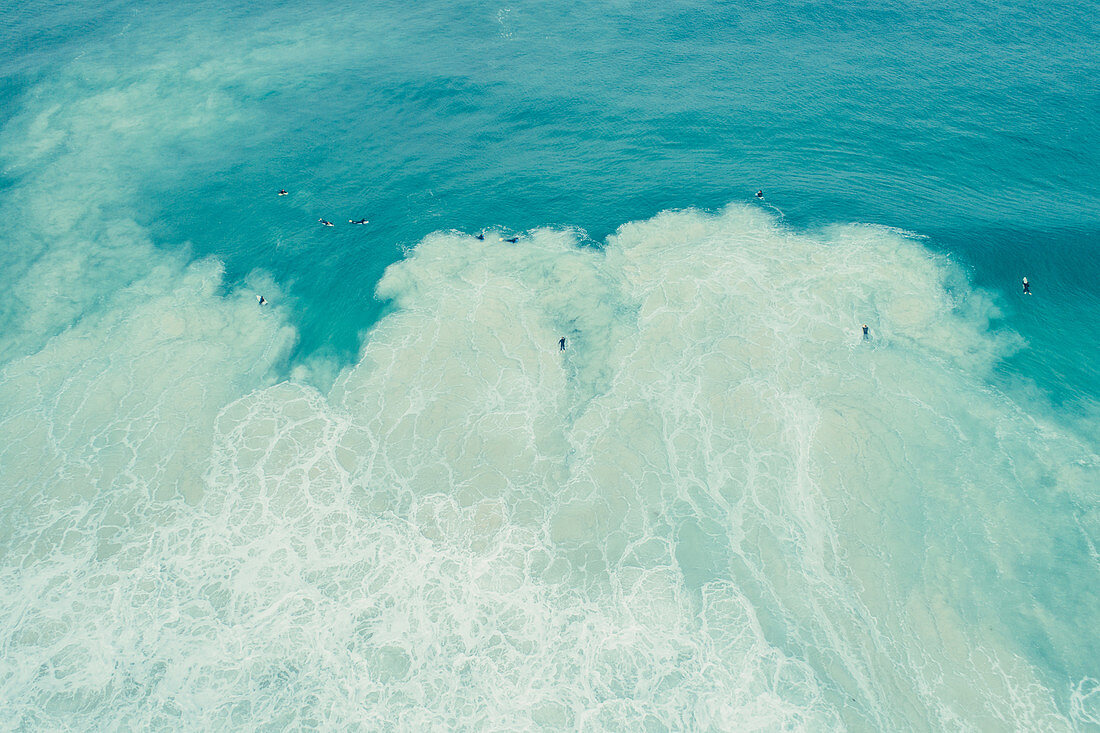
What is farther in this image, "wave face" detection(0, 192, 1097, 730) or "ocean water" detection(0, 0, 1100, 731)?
"ocean water" detection(0, 0, 1100, 731)

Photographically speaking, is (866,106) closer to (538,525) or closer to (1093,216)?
(1093,216)

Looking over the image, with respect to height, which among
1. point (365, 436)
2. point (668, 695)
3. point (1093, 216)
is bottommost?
point (668, 695)

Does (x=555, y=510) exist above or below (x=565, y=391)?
below

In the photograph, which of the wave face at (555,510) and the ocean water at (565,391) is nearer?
the wave face at (555,510)

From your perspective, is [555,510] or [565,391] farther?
[565,391]

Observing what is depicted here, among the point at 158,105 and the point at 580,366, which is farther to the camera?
the point at 158,105

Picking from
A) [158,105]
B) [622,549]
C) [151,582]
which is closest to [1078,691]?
[622,549]

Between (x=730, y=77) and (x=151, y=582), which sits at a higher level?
(x=730, y=77)

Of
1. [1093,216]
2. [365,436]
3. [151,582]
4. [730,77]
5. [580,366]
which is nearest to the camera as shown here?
[151,582]
